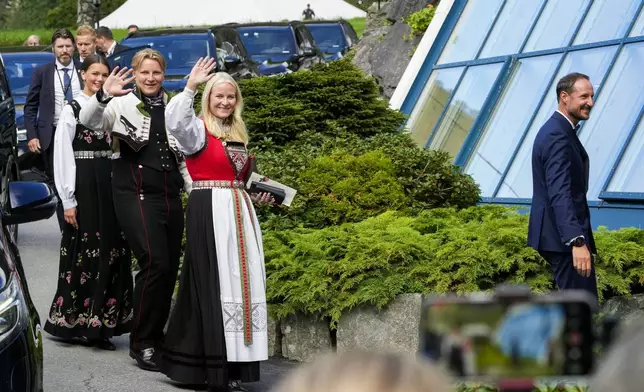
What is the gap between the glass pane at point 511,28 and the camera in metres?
13.0

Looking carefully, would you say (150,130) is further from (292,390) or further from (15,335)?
(292,390)

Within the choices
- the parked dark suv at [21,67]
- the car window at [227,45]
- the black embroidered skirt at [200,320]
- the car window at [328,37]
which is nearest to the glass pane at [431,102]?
the black embroidered skirt at [200,320]

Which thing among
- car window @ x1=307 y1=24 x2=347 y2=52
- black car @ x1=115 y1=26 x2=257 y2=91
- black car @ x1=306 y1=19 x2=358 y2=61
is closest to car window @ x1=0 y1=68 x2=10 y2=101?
black car @ x1=115 y1=26 x2=257 y2=91

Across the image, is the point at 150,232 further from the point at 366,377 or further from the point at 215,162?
the point at 366,377

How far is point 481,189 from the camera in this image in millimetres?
11797

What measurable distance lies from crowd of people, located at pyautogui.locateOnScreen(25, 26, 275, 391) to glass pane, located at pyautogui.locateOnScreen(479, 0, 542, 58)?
5660 millimetres

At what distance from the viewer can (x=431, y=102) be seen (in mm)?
14227

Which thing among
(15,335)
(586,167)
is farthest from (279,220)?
(15,335)

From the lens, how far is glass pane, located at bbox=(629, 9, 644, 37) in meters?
11.0

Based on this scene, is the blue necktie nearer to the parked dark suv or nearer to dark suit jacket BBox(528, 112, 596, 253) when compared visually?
dark suit jacket BBox(528, 112, 596, 253)

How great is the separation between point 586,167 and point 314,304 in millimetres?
1939

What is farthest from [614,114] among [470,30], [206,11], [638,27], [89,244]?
[206,11]

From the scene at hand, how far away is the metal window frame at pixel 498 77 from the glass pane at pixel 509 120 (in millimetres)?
68

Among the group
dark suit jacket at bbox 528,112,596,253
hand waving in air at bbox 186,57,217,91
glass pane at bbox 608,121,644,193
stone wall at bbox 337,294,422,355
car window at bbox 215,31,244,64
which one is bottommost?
stone wall at bbox 337,294,422,355
